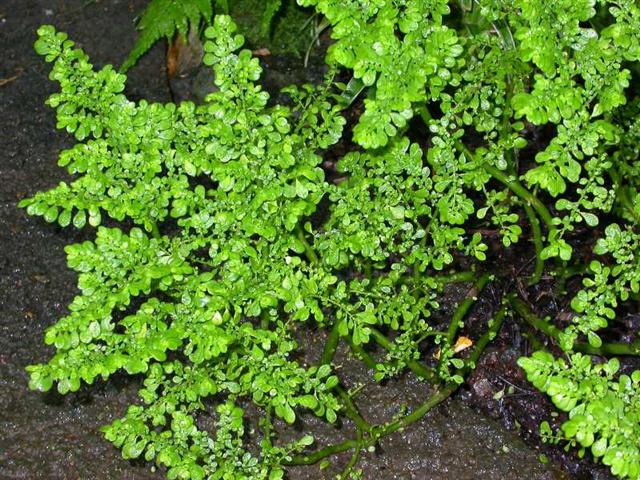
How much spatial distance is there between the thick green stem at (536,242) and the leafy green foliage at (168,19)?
5.44 feet

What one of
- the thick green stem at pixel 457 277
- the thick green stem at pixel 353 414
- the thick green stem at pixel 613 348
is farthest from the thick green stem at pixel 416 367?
the thick green stem at pixel 613 348

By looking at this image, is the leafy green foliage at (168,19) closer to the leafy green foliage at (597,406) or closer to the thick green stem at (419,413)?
the thick green stem at (419,413)

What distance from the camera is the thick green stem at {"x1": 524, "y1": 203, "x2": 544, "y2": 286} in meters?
2.67

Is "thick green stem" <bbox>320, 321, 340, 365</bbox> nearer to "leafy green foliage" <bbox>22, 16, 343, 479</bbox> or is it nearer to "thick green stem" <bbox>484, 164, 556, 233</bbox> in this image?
"leafy green foliage" <bbox>22, 16, 343, 479</bbox>

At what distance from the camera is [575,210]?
2240 millimetres

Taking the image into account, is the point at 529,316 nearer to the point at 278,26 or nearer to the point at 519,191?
the point at 519,191

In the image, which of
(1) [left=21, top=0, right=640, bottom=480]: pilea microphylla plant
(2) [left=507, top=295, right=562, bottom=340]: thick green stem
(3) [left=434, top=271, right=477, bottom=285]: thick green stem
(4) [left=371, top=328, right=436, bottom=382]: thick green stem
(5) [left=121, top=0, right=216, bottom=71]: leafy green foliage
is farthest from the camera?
(5) [left=121, top=0, right=216, bottom=71]: leafy green foliage

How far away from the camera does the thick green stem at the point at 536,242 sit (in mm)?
2675

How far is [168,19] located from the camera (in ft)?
12.3

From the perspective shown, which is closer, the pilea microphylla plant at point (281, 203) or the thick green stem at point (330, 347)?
the pilea microphylla plant at point (281, 203)

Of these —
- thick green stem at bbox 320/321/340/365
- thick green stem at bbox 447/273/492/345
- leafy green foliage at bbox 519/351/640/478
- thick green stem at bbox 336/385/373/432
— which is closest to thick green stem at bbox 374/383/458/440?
thick green stem at bbox 336/385/373/432

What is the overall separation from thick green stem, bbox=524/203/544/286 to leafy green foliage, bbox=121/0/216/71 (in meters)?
1.66

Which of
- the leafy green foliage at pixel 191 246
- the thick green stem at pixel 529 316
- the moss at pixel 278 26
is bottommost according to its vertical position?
the thick green stem at pixel 529 316

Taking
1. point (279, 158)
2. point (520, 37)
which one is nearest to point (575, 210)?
point (520, 37)
